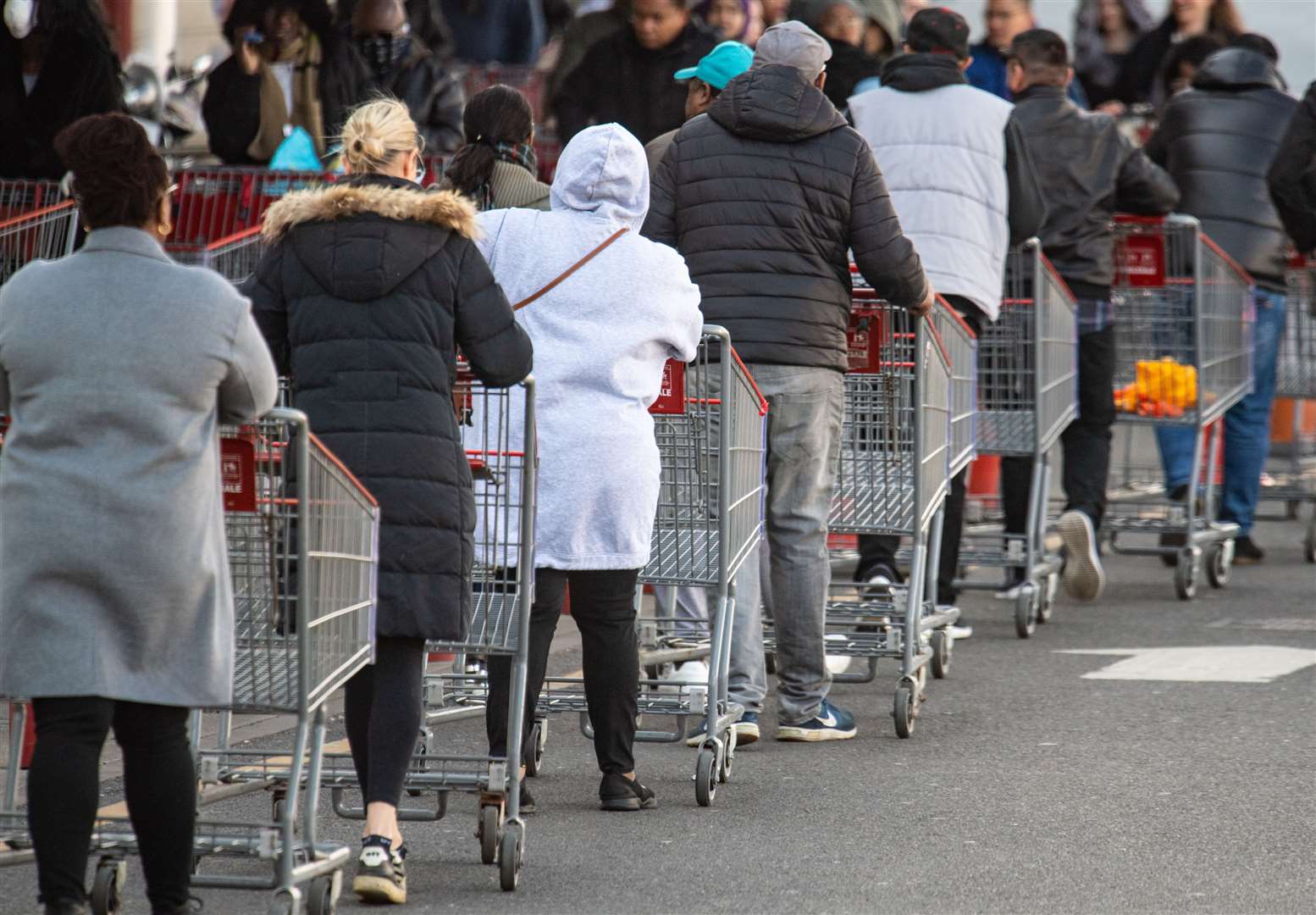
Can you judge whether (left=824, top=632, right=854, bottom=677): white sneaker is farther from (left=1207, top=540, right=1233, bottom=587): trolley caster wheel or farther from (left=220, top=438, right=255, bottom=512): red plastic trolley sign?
(left=220, top=438, right=255, bottom=512): red plastic trolley sign

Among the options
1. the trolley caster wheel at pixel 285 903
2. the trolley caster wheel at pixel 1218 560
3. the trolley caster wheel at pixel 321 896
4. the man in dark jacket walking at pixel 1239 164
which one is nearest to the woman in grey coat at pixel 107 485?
the trolley caster wheel at pixel 285 903

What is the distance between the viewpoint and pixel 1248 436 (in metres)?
11.3

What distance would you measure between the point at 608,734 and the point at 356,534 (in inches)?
57.2

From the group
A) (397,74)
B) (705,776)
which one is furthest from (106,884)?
(397,74)

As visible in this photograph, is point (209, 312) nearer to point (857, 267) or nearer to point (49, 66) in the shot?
point (857, 267)

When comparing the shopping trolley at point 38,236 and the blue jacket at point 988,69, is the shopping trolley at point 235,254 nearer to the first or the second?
the shopping trolley at point 38,236

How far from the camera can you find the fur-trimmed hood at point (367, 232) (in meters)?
4.87

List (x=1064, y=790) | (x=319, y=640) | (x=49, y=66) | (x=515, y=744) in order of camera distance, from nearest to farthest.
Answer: (x=319, y=640)
(x=515, y=744)
(x=1064, y=790)
(x=49, y=66)

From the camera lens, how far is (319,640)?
449 cm

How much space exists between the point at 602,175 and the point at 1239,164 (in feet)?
19.9

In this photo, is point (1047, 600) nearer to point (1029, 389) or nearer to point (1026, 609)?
point (1026, 609)

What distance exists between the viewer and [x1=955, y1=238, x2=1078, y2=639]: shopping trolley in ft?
30.1

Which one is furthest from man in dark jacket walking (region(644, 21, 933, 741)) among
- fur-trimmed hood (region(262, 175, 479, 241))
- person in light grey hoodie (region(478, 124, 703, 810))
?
fur-trimmed hood (region(262, 175, 479, 241))

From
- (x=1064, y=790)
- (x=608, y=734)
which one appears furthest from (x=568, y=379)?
(x=1064, y=790)
